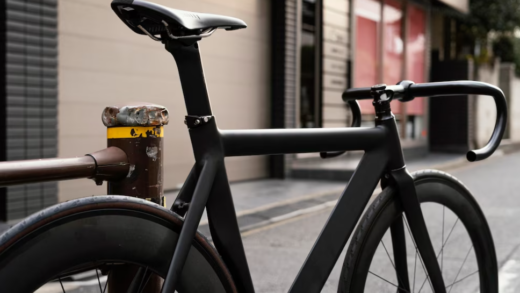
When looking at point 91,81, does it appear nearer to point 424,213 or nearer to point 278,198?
point 278,198

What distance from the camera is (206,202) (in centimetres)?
152

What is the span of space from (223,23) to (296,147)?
1.46 ft

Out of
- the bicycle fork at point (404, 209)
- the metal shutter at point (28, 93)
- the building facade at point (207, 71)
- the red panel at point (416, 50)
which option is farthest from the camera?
the red panel at point (416, 50)

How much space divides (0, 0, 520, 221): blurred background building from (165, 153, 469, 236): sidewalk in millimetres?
363

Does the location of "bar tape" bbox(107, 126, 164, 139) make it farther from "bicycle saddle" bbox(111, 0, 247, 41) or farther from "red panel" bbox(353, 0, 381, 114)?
"red panel" bbox(353, 0, 381, 114)

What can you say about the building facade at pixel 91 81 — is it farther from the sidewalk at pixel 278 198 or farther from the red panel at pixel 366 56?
the red panel at pixel 366 56

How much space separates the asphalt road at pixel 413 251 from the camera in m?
3.20

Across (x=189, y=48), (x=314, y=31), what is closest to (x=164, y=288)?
(x=189, y=48)

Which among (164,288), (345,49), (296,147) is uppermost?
(345,49)

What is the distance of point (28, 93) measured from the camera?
18.5 ft

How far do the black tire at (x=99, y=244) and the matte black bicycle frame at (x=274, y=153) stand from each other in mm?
44

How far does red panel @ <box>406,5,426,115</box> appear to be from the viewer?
14.9 m

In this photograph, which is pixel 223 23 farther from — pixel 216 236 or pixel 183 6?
pixel 183 6

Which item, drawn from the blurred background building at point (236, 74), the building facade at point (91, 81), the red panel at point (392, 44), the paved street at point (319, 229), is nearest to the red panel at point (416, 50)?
the blurred background building at point (236, 74)
